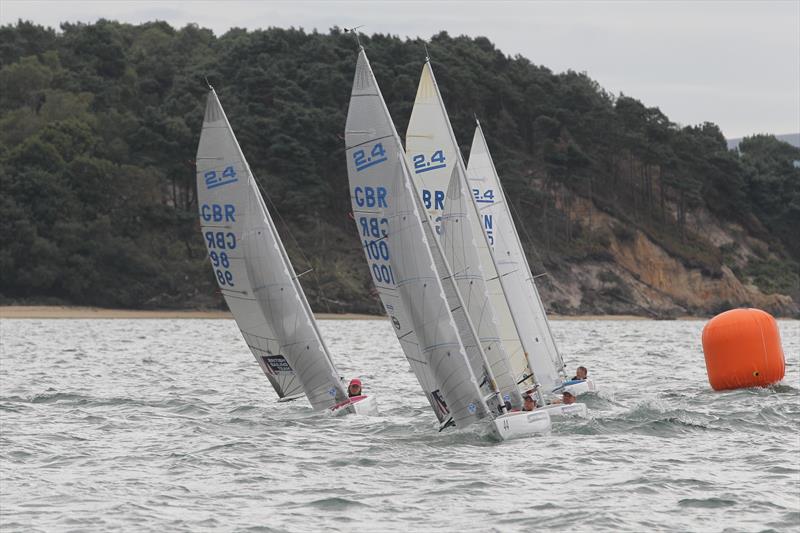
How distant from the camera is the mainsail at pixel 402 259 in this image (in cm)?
2009

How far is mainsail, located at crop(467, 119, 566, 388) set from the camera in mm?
27422

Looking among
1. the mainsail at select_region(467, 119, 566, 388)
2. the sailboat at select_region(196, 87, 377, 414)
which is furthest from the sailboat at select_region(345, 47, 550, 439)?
the mainsail at select_region(467, 119, 566, 388)

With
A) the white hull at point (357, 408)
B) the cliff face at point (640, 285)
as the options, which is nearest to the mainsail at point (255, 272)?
the white hull at point (357, 408)

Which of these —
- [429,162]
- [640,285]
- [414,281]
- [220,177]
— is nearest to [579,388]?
[429,162]

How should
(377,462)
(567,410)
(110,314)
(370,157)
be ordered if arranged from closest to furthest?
(377,462)
(370,157)
(567,410)
(110,314)

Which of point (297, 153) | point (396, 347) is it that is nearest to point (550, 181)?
point (297, 153)

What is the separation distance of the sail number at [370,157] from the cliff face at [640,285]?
216 feet

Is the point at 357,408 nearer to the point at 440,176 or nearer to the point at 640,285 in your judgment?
the point at 440,176

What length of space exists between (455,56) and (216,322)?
3092 centimetres

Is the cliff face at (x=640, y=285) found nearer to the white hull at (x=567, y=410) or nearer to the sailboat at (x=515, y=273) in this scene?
the sailboat at (x=515, y=273)

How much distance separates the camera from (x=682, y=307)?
89.2 metres

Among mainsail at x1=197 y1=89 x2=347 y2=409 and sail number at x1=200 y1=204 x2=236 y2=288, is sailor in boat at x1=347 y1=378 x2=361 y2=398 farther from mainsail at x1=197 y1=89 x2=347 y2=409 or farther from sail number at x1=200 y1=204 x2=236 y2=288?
sail number at x1=200 y1=204 x2=236 y2=288

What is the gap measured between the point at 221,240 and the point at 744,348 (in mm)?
10855

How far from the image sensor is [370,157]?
2084 cm
